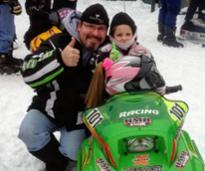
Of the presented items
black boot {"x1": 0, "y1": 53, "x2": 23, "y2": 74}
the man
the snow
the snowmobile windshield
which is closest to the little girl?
the man

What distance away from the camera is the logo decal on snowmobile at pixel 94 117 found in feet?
8.35

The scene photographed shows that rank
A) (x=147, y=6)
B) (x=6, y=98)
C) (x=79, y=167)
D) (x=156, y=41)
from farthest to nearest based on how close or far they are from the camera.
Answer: (x=147, y=6) < (x=156, y=41) < (x=6, y=98) < (x=79, y=167)

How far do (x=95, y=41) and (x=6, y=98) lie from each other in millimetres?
2152

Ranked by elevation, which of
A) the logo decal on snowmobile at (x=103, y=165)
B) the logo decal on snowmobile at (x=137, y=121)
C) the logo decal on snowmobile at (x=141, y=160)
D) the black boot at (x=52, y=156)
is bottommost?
the black boot at (x=52, y=156)

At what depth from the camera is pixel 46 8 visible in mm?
5230

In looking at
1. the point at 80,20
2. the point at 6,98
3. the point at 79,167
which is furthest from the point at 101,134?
the point at 6,98

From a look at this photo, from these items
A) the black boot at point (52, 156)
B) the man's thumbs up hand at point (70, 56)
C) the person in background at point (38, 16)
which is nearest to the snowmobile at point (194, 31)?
the person in background at point (38, 16)

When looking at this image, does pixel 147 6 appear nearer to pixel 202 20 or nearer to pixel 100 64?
pixel 202 20

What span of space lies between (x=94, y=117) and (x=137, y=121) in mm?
293

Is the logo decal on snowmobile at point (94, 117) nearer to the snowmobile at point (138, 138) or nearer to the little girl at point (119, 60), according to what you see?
the snowmobile at point (138, 138)

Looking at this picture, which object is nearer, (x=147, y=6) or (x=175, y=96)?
(x=175, y=96)

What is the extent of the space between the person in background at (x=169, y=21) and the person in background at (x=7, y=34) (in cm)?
243

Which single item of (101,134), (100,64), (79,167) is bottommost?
(79,167)

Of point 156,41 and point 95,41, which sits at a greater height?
point 95,41
